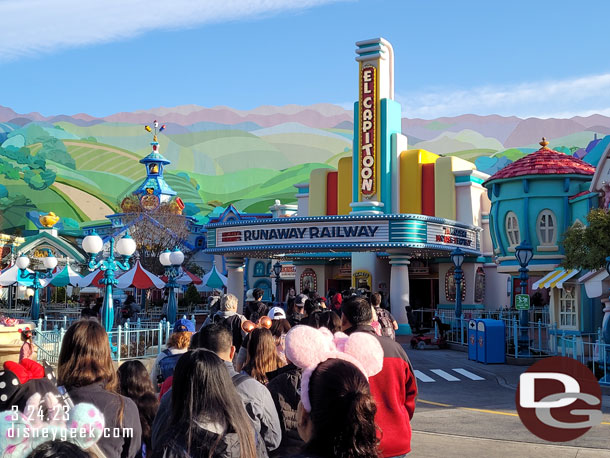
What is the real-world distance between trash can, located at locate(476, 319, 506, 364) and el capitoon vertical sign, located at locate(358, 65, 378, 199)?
17.0 metres

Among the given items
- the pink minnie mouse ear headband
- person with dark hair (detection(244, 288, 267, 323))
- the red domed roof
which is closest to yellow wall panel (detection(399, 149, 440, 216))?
the red domed roof

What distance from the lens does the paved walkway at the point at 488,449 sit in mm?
8656

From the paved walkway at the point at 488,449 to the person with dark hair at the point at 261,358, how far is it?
3.59 m

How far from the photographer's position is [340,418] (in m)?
2.86

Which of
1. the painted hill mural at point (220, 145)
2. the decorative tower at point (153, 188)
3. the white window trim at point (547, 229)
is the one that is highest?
the painted hill mural at point (220, 145)

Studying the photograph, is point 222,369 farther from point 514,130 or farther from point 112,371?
point 514,130

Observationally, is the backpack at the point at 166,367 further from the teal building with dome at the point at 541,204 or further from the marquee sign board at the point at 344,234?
the marquee sign board at the point at 344,234

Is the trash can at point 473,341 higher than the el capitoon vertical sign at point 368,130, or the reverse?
the el capitoon vertical sign at point 368,130

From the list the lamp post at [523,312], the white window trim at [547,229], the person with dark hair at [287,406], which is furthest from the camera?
the white window trim at [547,229]

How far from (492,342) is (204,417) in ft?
52.3

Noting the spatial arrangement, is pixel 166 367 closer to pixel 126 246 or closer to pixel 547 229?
pixel 126 246

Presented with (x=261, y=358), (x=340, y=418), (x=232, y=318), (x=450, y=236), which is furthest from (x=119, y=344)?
(x=450, y=236)

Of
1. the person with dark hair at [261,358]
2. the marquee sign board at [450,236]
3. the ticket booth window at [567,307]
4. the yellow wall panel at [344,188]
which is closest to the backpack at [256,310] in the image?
the person with dark hair at [261,358]

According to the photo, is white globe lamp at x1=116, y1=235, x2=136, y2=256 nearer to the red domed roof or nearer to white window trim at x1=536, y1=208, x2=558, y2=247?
the red domed roof
